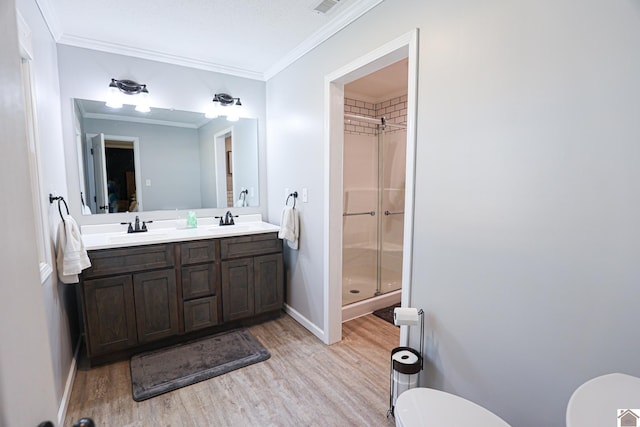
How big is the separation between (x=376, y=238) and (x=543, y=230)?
2454mm

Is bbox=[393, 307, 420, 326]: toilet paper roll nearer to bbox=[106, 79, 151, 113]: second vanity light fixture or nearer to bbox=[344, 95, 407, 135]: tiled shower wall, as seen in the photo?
bbox=[344, 95, 407, 135]: tiled shower wall

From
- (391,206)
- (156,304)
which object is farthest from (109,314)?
(391,206)

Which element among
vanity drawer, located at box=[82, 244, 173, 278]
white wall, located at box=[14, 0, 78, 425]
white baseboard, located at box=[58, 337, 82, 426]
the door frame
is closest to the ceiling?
white wall, located at box=[14, 0, 78, 425]

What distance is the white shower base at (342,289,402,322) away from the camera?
10.1 feet

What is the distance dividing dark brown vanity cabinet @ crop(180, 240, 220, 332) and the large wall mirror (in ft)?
2.24

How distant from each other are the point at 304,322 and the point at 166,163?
1.96 metres

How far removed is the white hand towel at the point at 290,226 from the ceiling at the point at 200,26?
1.34 meters

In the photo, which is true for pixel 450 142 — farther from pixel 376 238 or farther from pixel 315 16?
pixel 376 238

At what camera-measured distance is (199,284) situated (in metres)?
2.55

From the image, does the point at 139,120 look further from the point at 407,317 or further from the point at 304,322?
the point at 407,317

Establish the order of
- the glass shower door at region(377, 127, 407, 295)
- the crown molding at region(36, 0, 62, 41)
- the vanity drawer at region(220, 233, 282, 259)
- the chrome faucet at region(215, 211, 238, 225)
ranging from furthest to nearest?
the glass shower door at region(377, 127, 407, 295), the chrome faucet at region(215, 211, 238, 225), the vanity drawer at region(220, 233, 282, 259), the crown molding at region(36, 0, 62, 41)

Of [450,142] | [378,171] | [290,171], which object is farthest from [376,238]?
[450,142]

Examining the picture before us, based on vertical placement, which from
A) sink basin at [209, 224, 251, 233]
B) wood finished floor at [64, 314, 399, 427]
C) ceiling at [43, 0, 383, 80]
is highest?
ceiling at [43, 0, 383, 80]

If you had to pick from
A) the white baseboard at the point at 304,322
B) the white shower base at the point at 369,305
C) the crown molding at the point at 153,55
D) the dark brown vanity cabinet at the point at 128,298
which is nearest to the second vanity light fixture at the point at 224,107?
the crown molding at the point at 153,55
